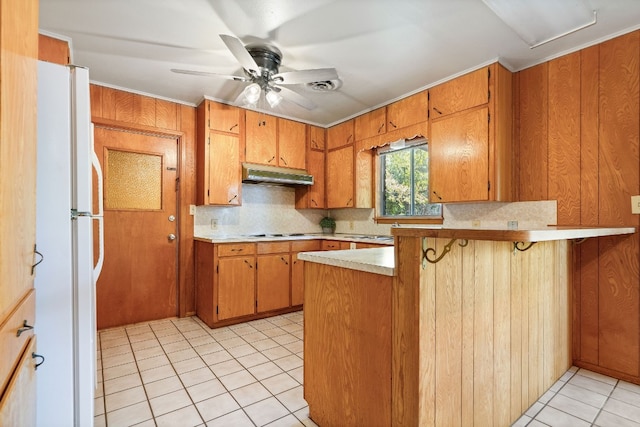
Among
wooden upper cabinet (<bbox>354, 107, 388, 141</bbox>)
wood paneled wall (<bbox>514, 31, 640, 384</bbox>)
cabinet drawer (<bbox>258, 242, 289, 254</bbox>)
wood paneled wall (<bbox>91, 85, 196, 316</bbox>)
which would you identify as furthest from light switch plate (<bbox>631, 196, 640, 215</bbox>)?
wood paneled wall (<bbox>91, 85, 196, 316</bbox>)

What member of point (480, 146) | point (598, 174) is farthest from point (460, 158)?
point (598, 174)

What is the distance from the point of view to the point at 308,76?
2.34 m

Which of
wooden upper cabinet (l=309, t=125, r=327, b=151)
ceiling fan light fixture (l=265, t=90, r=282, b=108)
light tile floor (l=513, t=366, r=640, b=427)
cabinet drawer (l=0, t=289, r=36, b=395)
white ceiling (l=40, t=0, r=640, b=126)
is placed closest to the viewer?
cabinet drawer (l=0, t=289, r=36, b=395)

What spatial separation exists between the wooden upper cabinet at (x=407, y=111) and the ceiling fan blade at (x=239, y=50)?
175 cm

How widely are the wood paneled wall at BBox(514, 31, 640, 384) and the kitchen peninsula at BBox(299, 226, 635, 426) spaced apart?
61cm

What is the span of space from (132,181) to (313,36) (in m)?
2.41

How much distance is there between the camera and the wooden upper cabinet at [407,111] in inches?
125

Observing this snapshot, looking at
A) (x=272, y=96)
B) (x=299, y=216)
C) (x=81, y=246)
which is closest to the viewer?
(x=81, y=246)

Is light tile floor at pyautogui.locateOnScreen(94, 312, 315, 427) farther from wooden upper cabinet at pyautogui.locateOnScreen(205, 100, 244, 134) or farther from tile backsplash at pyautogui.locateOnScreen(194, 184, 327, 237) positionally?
wooden upper cabinet at pyautogui.locateOnScreen(205, 100, 244, 134)

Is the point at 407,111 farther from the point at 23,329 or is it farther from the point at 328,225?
the point at 23,329

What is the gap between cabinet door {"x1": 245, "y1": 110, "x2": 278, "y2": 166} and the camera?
374cm

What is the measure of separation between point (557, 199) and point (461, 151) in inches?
33.4

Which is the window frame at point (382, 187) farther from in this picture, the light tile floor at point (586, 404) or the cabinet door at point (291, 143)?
the light tile floor at point (586, 404)

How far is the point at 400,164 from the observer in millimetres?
3910
